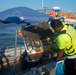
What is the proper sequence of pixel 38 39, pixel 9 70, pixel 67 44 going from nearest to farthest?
pixel 67 44, pixel 38 39, pixel 9 70

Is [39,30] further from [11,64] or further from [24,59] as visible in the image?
[11,64]

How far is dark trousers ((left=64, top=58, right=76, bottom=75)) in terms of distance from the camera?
4.12 meters

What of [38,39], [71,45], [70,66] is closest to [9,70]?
[38,39]

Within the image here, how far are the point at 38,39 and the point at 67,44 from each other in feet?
8.35

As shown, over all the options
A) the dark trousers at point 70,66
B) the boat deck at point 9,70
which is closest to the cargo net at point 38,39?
the boat deck at point 9,70

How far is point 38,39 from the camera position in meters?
6.40

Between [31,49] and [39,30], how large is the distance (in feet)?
3.06

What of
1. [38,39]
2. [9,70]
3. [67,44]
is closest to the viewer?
[67,44]

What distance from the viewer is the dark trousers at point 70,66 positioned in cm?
412

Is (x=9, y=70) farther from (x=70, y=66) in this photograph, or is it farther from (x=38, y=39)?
(x=70, y=66)

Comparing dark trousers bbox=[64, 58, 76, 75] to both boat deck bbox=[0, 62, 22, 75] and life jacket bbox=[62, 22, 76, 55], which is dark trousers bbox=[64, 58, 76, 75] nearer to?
life jacket bbox=[62, 22, 76, 55]

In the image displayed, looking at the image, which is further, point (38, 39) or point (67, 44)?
point (38, 39)

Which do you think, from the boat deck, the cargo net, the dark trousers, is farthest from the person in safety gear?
the boat deck

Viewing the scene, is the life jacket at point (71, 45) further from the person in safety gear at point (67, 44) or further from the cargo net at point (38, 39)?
the cargo net at point (38, 39)
